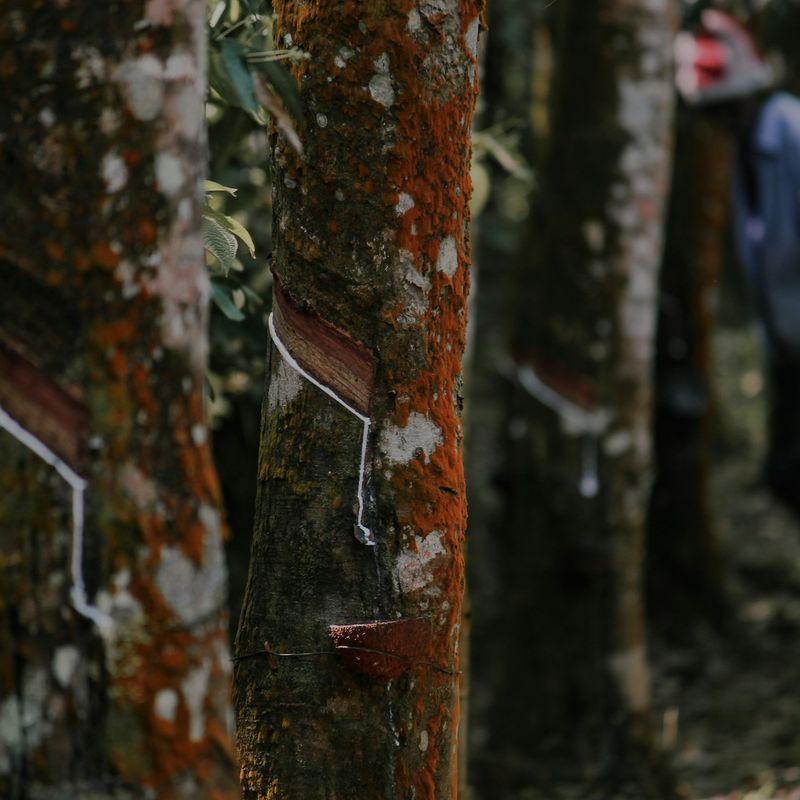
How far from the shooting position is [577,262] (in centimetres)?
591

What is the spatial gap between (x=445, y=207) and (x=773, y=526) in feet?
28.1

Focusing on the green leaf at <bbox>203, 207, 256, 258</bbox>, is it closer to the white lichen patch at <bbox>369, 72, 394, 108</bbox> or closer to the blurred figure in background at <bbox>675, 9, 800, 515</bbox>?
the white lichen patch at <bbox>369, 72, 394, 108</bbox>

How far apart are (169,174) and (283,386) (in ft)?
2.64

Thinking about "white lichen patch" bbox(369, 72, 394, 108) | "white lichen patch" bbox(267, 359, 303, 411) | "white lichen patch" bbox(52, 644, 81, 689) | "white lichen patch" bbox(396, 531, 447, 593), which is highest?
"white lichen patch" bbox(369, 72, 394, 108)

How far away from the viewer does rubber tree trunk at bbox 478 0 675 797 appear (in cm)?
581

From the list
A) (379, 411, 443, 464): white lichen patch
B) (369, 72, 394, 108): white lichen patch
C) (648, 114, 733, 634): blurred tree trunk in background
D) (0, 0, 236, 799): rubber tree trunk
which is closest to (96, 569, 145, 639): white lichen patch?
(0, 0, 236, 799): rubber tree trunk

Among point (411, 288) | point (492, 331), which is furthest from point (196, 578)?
point (492, 331)

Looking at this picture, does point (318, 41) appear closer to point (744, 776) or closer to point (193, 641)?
point (193, 641)

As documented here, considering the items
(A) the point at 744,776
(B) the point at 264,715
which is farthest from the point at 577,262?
(B) the point at 264,715

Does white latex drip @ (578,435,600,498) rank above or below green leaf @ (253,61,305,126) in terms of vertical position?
below

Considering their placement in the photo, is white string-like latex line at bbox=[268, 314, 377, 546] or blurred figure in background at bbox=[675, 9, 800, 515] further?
blurred figure in background at bbox=[675, 9, 800, 515]

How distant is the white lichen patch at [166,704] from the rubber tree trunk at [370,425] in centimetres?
66

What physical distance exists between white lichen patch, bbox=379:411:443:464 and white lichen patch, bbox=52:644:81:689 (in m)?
0.87

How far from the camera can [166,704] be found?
6.04 ft
